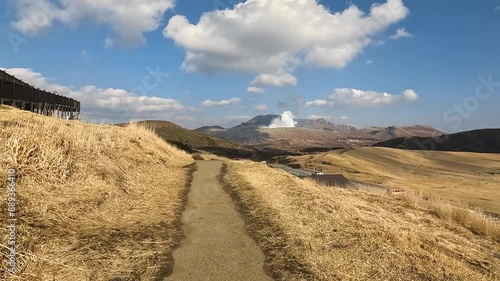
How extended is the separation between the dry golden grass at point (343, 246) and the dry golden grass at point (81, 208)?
7.48 ft

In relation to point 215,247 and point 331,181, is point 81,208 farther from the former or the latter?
point 331,181

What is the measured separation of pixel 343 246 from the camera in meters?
7.95

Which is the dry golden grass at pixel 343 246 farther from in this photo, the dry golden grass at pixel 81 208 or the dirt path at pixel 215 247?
the dry golden grass at pixel 81 208

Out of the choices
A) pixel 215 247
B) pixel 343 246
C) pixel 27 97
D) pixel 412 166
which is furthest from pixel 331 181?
pixel 412 166

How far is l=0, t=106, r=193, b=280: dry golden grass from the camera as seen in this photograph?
20.1 feet

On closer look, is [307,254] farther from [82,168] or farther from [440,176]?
[440,176]

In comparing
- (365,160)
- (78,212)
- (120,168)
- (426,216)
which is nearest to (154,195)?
(120,168)

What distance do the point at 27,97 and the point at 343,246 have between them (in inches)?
907

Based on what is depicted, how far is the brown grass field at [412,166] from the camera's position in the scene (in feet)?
248

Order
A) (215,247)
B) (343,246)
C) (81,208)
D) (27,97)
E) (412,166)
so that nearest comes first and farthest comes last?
(215,247), (343,246), (81,208), (27,97), (412,166)

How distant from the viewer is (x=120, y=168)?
14.3 meters

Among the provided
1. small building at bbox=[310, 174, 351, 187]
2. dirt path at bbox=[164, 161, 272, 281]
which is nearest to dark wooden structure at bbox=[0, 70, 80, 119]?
dirt path at bbox=[164, 161, 272, 281]

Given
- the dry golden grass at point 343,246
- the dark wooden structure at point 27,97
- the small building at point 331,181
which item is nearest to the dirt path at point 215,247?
the dry golden grass at point 343,246

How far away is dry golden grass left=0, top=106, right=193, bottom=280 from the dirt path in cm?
37
